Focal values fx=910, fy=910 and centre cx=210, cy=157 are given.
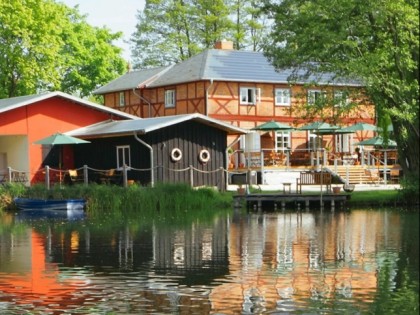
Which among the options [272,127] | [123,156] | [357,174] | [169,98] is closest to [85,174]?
[123,156]

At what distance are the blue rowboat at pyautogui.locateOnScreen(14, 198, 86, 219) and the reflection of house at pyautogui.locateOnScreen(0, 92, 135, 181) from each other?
5.76m

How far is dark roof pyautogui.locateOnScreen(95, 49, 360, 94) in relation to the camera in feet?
158

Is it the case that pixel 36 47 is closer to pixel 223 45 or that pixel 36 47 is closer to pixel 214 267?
pixel 223 45

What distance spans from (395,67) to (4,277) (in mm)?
17805

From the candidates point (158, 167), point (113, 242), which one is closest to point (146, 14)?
point (158, 167)

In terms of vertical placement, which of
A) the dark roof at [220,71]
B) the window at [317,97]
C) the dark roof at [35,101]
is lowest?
the window at [317,97]

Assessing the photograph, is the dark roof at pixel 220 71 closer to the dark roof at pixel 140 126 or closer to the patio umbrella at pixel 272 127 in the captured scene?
the patio umbrella at pixel 272 127

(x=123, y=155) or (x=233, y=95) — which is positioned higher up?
(x=233, y=95)

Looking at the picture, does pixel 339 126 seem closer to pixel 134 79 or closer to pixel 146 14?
pixel 134 79

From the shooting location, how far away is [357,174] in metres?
42.1

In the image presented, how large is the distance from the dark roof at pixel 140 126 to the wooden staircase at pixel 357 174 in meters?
5.56

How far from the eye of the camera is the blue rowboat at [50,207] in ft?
106

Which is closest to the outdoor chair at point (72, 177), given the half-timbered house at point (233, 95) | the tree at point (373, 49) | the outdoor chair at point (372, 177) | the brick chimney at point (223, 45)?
the half-timbered house at point (233, 95)

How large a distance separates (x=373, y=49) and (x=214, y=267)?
1603 cm
